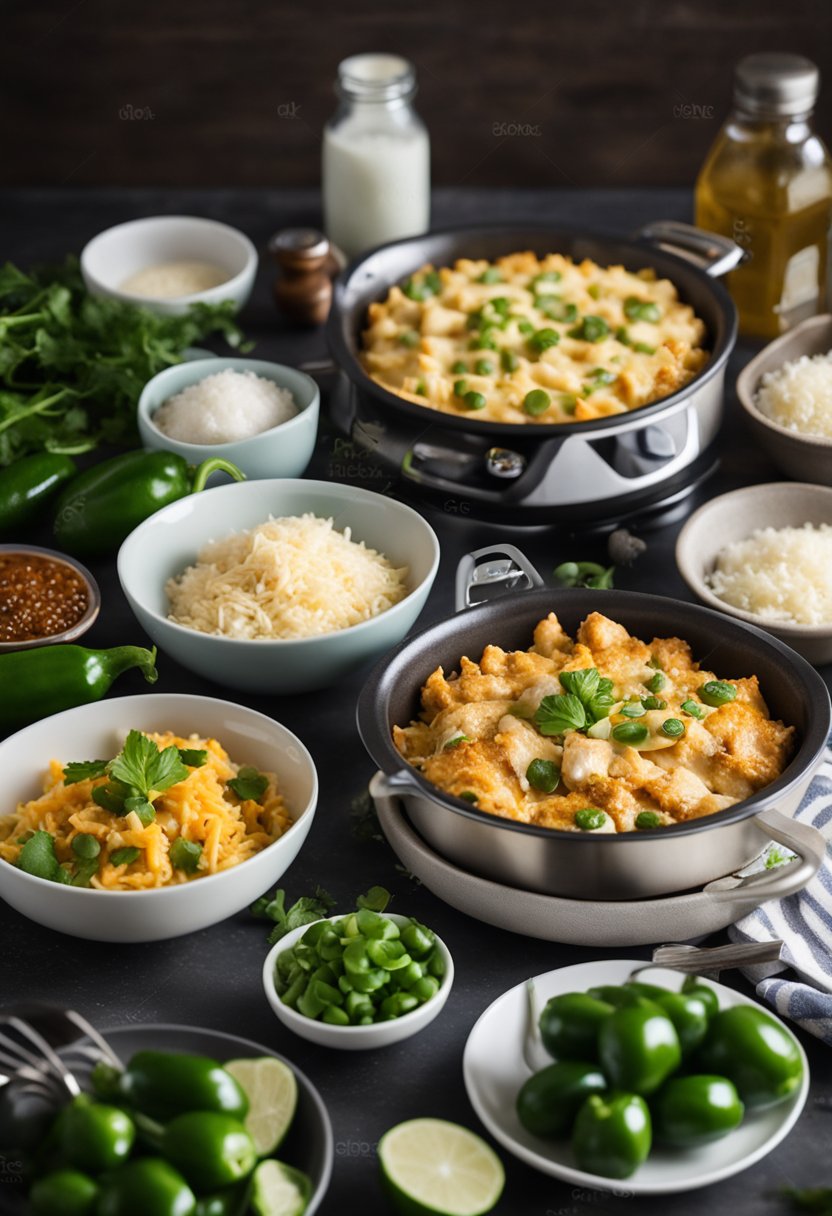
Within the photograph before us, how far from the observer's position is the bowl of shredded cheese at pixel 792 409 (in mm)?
2746

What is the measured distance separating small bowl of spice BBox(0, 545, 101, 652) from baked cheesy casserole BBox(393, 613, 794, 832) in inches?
26.2

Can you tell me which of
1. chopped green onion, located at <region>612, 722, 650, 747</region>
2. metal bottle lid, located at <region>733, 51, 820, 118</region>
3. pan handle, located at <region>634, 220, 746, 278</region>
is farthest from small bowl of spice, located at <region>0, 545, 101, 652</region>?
metal bottle lid, located at <region>733, 51, 820, 118</region>

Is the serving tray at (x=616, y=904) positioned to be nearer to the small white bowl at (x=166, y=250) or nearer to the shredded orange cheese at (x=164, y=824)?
the shredded orange cheese at (x=164, y=824)

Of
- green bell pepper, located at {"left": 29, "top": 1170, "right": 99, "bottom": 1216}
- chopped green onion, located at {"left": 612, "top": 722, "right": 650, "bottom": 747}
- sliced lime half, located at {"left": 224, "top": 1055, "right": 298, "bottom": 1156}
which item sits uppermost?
green bell pepper, located at {"left": 29, "top": 1170, "right": 99, "bottom": 1216}

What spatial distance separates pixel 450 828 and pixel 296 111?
114 inches

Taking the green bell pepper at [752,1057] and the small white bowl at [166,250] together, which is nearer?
the green bell pepper at [752,1057]

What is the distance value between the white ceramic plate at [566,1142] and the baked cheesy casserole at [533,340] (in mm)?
1196

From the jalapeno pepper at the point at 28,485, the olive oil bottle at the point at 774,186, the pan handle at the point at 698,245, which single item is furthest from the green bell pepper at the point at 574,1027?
the olive oil bottle at the point at 774,186

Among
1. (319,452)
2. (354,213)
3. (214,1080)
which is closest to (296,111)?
(354,213)

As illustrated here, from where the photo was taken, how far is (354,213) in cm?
350

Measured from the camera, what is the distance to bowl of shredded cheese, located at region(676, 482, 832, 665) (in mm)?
2365

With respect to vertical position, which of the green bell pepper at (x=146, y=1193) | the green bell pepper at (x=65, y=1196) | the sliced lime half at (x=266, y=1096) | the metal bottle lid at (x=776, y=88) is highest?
the metal bottle lid at (x=776, y=88)

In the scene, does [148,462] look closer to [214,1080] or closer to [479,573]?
[479,573]

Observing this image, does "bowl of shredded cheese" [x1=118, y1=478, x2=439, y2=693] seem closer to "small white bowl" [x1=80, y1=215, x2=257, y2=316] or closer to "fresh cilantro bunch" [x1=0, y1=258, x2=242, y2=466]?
"fresh cilantro bunch" [x1=0, y1=258, x2=242, y2=466]
